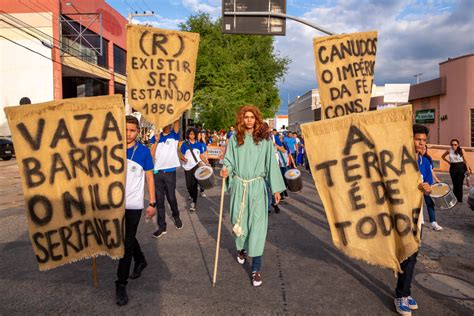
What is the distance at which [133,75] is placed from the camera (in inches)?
218

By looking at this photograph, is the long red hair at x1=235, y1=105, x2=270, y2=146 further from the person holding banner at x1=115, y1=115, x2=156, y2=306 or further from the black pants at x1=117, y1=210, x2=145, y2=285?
the black pants at x1=117, y1=210, x2=145, y2=285

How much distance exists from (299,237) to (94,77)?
27892 mm

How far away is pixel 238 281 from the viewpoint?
170 inches

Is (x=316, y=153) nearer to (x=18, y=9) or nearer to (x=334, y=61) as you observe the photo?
(x=334, y=61)

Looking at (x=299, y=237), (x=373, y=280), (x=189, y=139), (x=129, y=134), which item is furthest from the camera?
(x=189, y=139)

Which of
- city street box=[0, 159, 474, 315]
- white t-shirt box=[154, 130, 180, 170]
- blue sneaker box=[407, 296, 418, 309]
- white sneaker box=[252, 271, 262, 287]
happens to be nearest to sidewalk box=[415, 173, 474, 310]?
city street box=[0, 159, 474, 315]

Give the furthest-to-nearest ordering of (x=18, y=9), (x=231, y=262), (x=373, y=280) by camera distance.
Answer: (x=18, y=9), (x=231, y=262), (x=373, y=280)

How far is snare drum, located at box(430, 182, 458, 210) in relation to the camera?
14.6 ft

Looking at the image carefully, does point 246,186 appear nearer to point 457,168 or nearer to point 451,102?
point 457,168

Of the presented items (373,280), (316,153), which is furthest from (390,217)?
(373,280)

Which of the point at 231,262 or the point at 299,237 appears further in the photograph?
the point at 299,237

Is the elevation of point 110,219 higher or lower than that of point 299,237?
higher

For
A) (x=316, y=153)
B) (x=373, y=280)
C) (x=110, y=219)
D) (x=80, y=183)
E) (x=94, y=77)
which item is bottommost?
(x=373, y=280)

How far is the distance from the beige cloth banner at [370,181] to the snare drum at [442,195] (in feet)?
3.71
